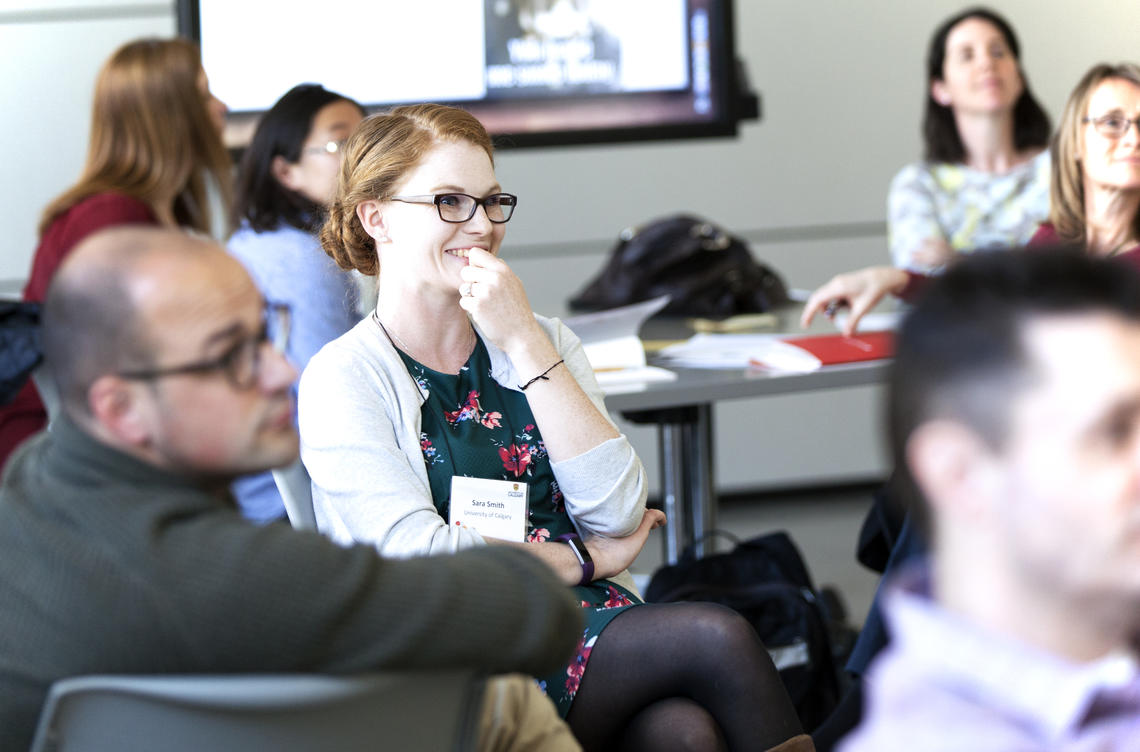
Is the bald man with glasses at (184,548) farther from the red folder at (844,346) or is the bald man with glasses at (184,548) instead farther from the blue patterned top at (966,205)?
the blue patterned top at (966,205)

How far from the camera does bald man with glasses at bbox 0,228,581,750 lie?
0.98 metres

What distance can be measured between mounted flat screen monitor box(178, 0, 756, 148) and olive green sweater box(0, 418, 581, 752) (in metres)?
2.32

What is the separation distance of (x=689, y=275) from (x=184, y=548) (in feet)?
7.73

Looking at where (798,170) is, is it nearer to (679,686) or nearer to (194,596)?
(679,686)

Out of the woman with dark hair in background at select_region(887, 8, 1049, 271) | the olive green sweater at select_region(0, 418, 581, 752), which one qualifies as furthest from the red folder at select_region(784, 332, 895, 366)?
the olive green sweater at select_region(0, 418, 581, 752)

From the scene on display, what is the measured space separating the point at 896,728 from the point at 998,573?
13cm

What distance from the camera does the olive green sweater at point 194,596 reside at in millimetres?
973

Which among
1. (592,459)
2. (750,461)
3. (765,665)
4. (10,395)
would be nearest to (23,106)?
(10,395)

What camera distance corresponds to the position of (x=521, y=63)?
3.41 metres

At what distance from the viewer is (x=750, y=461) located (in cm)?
473

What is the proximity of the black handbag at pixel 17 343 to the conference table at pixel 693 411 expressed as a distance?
0.99m

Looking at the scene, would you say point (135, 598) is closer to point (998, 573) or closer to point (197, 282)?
point (197, 282)

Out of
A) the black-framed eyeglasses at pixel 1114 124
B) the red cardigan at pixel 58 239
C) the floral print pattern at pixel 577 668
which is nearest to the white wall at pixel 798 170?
the red cardigan at pixel 58 239

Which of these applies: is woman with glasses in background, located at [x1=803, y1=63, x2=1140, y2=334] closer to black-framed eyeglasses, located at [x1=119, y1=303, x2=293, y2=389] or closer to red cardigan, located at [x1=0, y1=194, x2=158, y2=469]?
red cardigan, located at [x1=0, y1=194, x2=158, y2=469]
